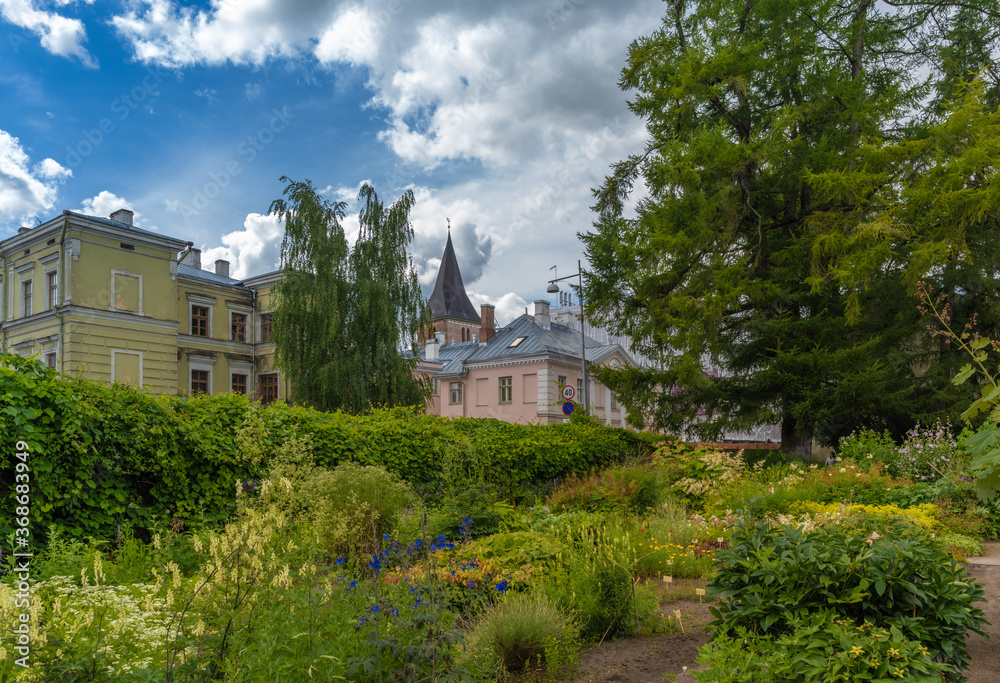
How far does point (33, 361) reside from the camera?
5.50m

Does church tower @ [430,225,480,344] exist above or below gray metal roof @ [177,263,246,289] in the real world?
above

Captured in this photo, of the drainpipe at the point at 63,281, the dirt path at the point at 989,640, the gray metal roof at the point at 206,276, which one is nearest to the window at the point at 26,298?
the drainpipe at the point at 63,281

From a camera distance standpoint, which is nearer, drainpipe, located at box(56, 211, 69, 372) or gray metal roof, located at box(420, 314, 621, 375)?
drainpipe, located at box(56, 211, 69, 372)

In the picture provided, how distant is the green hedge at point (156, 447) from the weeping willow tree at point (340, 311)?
10.1 metres

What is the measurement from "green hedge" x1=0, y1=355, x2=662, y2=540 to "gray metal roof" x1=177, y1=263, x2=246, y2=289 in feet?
88.3

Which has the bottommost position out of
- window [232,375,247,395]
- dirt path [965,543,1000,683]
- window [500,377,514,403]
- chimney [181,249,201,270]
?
dirt path [965,543,1000,683]

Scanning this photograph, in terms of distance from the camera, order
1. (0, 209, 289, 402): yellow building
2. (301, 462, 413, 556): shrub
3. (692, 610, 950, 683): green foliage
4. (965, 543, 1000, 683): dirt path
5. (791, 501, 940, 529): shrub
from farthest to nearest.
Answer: (0, 209, 289, 402): yellow building, (791, 501, 940, 529): shrub, (301, 462, 413, 556): shrub, (965, 543, 1000, 683): dirt path, (692, 610, 950, 683): green foliage

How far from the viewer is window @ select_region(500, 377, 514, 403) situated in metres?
34.5

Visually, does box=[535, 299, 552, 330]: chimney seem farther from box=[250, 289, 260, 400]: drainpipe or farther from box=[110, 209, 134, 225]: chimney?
box=[110, 209, 134, 225]: chimney

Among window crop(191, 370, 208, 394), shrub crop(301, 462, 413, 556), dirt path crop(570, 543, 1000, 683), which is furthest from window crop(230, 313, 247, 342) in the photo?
dirt path crop(570, 543, 1000, 683)

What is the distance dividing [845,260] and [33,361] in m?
12.9

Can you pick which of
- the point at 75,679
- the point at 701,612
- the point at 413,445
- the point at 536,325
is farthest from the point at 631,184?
the point at 536,325

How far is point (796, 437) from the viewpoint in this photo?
13.7m

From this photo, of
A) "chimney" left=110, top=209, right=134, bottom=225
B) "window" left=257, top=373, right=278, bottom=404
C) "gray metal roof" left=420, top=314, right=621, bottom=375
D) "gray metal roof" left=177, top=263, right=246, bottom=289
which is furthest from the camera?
"gray metal roof" left=420, top=314, right=621, bottom=375
